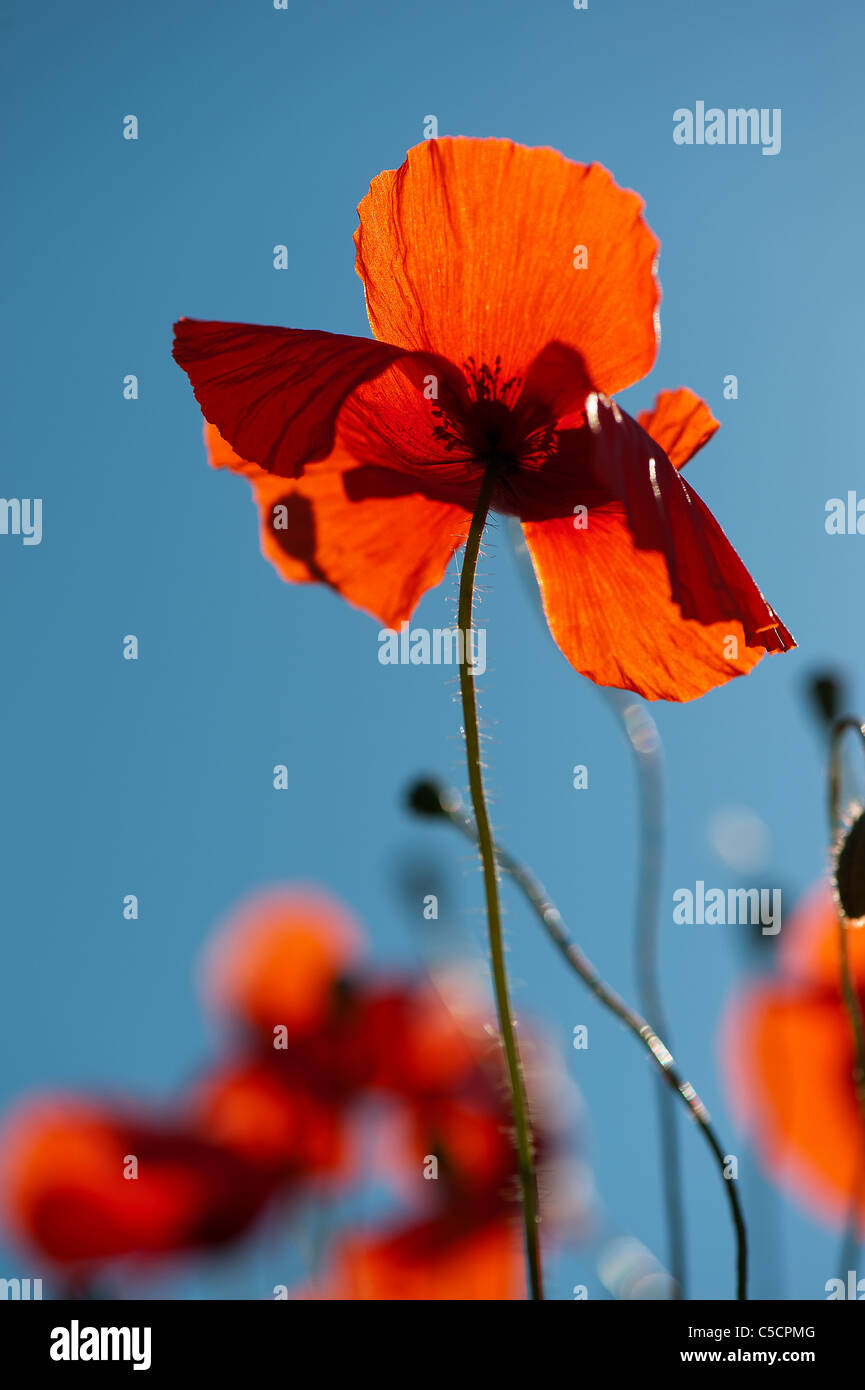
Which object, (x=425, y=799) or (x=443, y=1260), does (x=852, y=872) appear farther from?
(x=443, y=1260)

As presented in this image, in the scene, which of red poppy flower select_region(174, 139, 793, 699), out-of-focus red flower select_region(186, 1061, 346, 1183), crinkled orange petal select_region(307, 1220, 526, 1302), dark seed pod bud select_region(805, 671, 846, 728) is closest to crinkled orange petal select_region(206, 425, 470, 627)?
red poppy flower select_region(174, 139, 793, 699)

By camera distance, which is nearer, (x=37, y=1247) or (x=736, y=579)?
(x=736, y=579)

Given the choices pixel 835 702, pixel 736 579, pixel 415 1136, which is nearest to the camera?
pixel 736 579

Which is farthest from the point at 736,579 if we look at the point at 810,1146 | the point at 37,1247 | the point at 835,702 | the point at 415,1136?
the point at 37,1247

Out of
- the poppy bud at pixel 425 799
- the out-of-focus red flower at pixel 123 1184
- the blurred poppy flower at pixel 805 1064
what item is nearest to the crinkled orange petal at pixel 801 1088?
the blurred poppy flower at pixel 805 1064

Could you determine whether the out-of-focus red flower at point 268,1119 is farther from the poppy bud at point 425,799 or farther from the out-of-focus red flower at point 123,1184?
the poppy bud at point 425,799

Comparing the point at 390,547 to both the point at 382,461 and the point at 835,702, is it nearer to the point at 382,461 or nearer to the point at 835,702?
the point at 382,461
